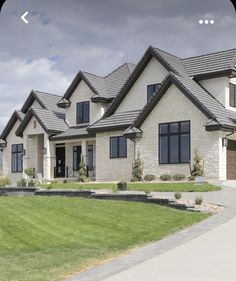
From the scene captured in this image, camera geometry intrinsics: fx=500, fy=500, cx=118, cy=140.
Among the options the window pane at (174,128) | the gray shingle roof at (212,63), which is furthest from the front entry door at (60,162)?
the gray shingle roof at (212,63)

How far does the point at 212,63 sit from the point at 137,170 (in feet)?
27.9

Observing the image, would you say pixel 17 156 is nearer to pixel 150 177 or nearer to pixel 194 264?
pixel 150 177

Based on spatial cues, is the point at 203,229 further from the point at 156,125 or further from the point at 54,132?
the point at 54,132

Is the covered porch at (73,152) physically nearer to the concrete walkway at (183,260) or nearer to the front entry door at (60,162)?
the front entry door at (60,162)

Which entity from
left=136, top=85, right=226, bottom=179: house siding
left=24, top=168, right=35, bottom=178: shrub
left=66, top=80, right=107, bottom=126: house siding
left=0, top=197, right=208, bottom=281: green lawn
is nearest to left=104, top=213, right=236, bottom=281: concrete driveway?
left=0, top=197, right=208, bottom=281: green lawn

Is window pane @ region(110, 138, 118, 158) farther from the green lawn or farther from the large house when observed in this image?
the green lawn

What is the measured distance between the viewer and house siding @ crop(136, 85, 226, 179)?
2778 cm

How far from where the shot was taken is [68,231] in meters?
12.8

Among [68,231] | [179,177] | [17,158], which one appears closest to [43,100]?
[17,158]

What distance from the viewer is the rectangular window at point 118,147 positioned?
3247cm

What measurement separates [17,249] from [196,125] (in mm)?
19279

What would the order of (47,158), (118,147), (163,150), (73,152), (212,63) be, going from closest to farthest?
1. (163,150)
2. (212,63)
3. (118,147)
4. (47,158)
5. (73,152)

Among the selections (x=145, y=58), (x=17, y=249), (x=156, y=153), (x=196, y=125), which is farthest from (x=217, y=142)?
(x=17, y=249)

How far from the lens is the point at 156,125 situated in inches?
1189
